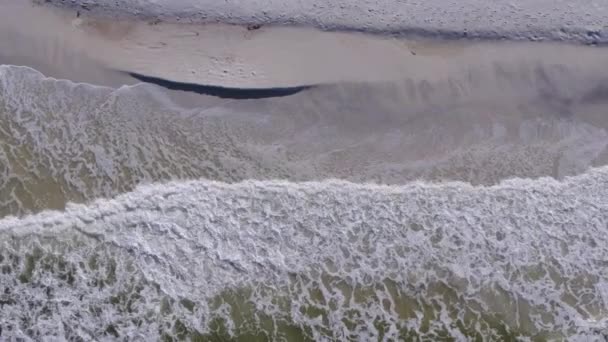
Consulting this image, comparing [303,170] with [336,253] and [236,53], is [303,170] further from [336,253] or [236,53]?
[236,53]

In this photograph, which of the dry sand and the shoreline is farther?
the shoreline

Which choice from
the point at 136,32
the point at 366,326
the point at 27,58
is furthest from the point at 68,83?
the point at 366,326

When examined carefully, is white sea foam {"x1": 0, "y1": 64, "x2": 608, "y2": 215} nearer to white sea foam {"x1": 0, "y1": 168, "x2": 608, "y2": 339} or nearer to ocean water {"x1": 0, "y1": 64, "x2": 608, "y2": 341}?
ocean water {"x1": 0, "y1": 64, "x2": 608, "y2": 341}

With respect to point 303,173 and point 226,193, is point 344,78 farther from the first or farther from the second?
point 226,193

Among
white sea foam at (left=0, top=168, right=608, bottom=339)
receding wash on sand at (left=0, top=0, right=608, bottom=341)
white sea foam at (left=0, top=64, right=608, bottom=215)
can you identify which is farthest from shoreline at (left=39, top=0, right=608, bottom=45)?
white sea foam at (left=0, top=168, right=608, bottom=339)

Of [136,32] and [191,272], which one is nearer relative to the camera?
[191,272]

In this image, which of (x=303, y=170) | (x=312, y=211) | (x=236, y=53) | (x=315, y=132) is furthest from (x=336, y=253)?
(x=236, y=53)
